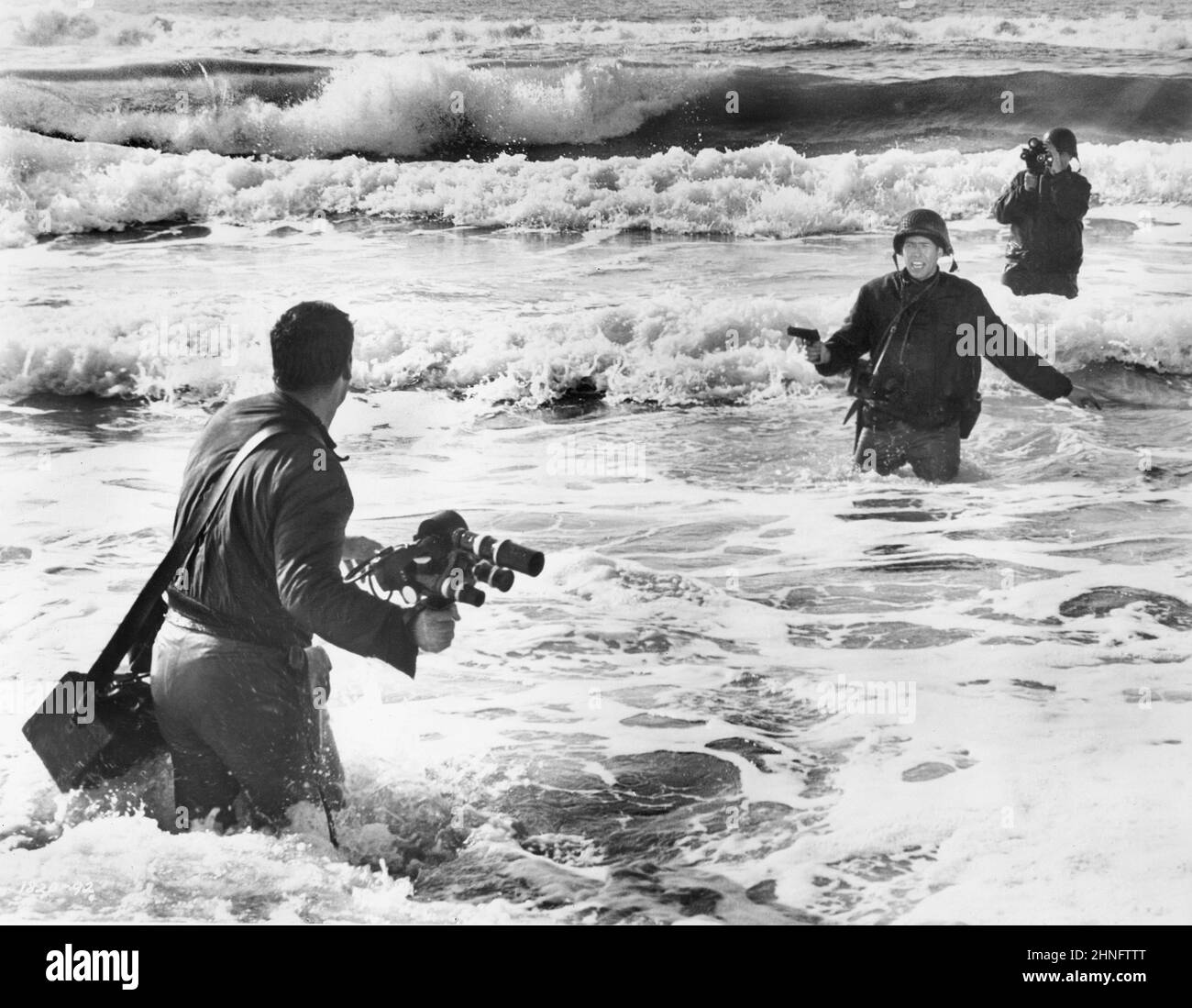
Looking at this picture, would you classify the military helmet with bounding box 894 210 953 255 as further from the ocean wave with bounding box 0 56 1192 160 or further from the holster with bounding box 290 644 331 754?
the holster with bounding box 290 644 331 754

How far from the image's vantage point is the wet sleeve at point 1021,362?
3.74 m

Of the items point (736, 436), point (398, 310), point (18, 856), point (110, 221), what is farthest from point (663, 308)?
point (18, 856)

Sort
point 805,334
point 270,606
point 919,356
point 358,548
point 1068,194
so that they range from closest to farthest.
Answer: point 270,606 < point 358,548 < point 805,334 < point 919,356 < point 1068,194

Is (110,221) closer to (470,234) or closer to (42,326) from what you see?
(42,326)

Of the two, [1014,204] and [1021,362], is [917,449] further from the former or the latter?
[1014,204]

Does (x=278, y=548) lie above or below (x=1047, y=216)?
below

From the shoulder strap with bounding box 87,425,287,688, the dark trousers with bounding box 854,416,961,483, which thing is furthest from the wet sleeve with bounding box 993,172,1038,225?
the shoulder strap with bounding box 87,425,287,688

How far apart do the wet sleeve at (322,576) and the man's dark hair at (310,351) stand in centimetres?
22

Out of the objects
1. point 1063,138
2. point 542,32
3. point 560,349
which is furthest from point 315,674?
point 1063,138

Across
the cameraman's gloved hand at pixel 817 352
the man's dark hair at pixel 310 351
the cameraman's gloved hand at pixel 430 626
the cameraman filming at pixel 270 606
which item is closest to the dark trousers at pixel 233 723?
the cameraman filming at pixel 270 606

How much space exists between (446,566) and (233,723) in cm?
56

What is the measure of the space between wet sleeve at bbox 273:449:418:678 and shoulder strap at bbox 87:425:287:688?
4.2 inches

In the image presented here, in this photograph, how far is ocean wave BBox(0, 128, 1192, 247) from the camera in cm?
389

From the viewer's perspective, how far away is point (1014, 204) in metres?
3.90
